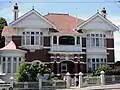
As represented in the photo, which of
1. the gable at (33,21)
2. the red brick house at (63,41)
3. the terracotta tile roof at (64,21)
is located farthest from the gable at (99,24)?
the gable at (33,21)

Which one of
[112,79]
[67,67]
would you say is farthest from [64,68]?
[112,79]

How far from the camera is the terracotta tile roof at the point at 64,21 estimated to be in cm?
4315

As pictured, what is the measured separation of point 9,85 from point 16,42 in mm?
11015

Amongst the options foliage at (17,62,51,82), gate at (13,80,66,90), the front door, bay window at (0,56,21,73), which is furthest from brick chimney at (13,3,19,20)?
gate at (13,80,66,90)

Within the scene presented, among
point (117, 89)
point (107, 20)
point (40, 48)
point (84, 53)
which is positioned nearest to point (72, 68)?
point (84, 53)

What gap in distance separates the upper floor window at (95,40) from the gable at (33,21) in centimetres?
558

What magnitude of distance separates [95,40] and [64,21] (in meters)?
5.68

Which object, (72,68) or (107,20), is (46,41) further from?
(107,20)

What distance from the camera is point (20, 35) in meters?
40.9

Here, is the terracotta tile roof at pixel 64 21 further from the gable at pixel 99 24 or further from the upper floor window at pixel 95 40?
the upper floor window at pixel 95 40

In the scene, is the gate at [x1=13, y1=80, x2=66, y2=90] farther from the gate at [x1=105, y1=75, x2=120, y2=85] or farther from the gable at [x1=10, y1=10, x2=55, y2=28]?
the gable at [x1=10, y1=10, x2=55, y2=28]

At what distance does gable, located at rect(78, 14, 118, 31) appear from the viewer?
42594 millimetres

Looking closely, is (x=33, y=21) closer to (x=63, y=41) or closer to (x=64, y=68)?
(x=63, y=41)

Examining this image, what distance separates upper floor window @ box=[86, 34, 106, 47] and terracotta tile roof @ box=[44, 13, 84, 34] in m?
2.32
